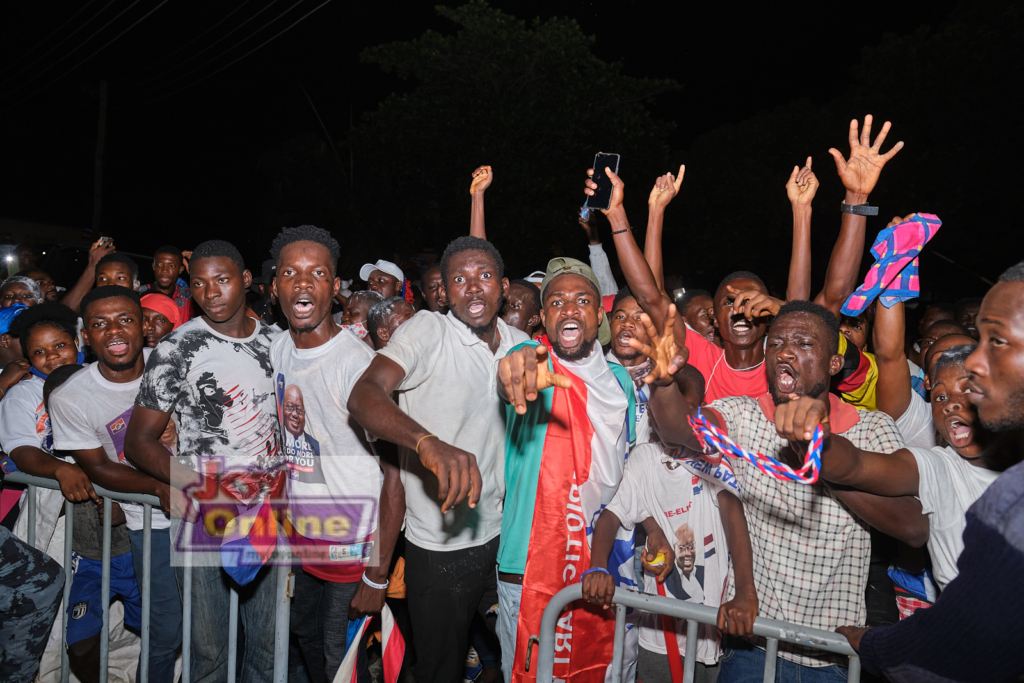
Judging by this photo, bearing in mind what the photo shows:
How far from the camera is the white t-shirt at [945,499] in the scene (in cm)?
247

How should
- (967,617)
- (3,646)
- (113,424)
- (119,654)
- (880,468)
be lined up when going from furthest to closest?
1. (119,654)
2. (113,424)
3. (3,646)
4. (880,468)
5. (967,617)

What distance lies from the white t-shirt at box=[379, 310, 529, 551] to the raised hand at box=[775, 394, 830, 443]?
4.32 ft

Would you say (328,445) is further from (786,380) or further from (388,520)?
(786,380)

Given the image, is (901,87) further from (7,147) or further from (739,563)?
(7,147)

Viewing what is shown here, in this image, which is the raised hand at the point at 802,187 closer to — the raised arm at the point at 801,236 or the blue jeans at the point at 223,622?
the raised arm at the point at 801,236

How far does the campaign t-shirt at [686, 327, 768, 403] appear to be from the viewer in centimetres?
368

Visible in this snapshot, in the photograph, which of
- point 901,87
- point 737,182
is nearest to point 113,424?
point 901,87

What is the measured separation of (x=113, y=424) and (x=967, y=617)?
12.3 ft

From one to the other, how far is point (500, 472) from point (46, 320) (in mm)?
3245

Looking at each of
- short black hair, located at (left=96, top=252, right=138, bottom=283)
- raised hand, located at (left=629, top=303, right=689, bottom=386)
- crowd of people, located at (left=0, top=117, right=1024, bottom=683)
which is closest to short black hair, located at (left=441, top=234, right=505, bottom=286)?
crowd of people, located at (left=0, top=117, right=1024, bottom=683)

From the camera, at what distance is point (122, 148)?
2922 cm

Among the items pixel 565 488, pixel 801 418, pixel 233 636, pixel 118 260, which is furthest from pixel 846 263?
pixel 118 260

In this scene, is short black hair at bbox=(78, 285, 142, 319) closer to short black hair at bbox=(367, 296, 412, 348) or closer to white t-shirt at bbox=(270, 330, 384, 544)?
white t-shirt at bbox=(270, 330, 384, 544)

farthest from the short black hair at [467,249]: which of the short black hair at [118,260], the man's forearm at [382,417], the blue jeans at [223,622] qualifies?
the short black hair at [118,260]
